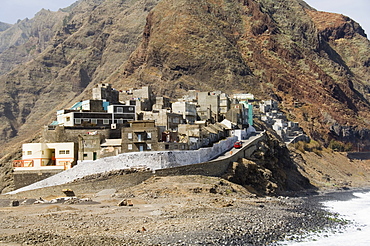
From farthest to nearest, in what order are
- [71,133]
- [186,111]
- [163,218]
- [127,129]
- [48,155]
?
1. [186,111]
2. [71,133]
3. [48,155]
4. [127,129]
5. [163,218]

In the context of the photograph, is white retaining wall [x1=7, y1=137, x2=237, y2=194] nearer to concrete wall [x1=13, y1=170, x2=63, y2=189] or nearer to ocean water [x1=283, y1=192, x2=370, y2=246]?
concrete wall [x1=13, y1=170, x2=63, y2=189]

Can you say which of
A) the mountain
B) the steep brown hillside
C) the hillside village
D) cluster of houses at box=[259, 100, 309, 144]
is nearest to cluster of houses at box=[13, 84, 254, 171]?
the hillside village

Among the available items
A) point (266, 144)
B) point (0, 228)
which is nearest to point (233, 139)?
point (266, 144)

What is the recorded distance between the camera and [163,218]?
108 feet

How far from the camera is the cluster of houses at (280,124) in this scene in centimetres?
10300

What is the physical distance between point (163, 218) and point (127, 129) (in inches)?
705

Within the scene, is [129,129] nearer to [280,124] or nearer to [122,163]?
[122,163]

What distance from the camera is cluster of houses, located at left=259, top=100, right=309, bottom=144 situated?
103000 millimetres

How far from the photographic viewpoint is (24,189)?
50.0 meters

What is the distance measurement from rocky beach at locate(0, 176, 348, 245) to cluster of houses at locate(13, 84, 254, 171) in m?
5.11

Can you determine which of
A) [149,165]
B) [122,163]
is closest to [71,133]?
[122,163]

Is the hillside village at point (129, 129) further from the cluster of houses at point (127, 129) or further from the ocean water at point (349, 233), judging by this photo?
the ocean water at point (349, 233)

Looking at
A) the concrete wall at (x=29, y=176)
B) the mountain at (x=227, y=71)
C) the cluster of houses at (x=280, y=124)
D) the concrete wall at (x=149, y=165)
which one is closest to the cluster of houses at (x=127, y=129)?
the concrete wall at (x=29, y=176)

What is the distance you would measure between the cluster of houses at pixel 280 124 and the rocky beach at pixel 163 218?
55.3 metres
